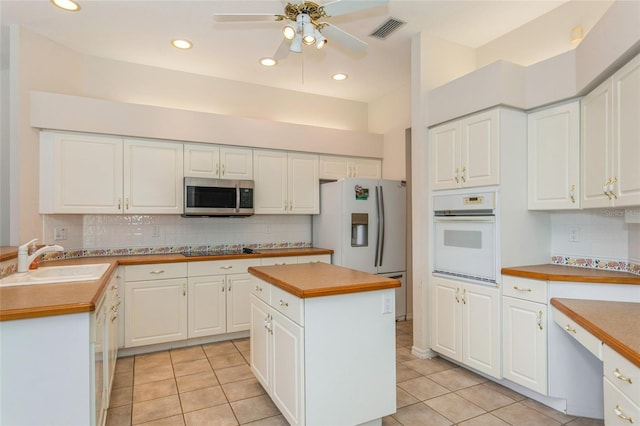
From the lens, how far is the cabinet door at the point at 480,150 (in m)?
2.74

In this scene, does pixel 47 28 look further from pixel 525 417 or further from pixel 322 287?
pixel 525 417

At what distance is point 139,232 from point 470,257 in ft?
11.1

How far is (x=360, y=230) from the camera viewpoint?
4.31 metres


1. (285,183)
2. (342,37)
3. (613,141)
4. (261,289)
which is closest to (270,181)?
(285,183)

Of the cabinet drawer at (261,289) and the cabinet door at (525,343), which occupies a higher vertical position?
the cabinet drawer at (261,289)

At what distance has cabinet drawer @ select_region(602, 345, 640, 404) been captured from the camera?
134cm

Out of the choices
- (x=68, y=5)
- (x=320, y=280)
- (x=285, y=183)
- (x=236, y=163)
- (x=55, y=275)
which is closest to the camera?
(x=320, y=280)

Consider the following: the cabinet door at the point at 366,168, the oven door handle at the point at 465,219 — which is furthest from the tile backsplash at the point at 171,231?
the oven door handle at the point at 465,219

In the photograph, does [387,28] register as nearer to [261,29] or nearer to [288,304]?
[261,29]

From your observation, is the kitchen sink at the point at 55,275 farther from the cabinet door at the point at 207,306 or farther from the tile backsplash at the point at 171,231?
the cabinet door at the point at 207,306

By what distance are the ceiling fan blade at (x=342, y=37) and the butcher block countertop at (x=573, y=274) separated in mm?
1991

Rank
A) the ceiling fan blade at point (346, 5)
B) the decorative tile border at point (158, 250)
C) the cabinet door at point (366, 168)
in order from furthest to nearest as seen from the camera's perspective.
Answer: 1. the cabinet door at point (366, 168)
2. the decorative tile border at point (158, 250)
3. the ceiling fan blade at point (346, 5)

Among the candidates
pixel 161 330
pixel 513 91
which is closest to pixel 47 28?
pixel 161 330

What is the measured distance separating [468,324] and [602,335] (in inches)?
53.7
